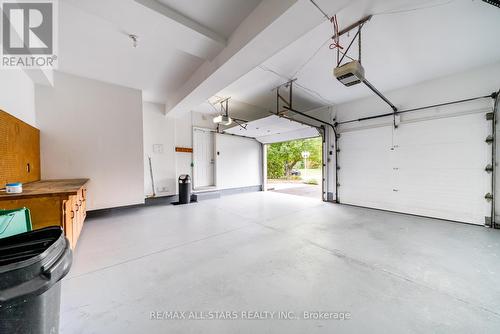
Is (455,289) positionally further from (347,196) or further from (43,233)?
(347,196)

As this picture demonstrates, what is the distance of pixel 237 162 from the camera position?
772 cm

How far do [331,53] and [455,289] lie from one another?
3468mm

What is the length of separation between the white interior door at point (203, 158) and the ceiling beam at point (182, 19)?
165 inches

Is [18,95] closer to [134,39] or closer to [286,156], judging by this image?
[134,39]

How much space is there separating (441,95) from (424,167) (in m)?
1.59

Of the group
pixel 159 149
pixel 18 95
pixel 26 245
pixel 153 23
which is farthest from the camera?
pixel 159 149

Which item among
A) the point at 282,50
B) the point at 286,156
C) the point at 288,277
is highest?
the point at 282,50

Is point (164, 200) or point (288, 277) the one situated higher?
point (164, 200)

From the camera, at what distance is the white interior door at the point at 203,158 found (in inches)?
257

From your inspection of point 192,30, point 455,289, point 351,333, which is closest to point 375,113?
point 455,289

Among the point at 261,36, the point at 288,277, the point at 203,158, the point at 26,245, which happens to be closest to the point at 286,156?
the point at 203,158

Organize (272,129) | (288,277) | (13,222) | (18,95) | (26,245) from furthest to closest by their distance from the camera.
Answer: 1. (272,129)
2. (18,95)
3. (288,277)
4. (13,222)
5. (26,245)

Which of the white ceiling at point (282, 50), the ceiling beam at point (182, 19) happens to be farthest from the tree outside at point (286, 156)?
the ceiling beam at point (182, 19)

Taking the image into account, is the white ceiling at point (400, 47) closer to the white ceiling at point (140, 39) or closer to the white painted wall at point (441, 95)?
the white painted wall at point (441, 95)
